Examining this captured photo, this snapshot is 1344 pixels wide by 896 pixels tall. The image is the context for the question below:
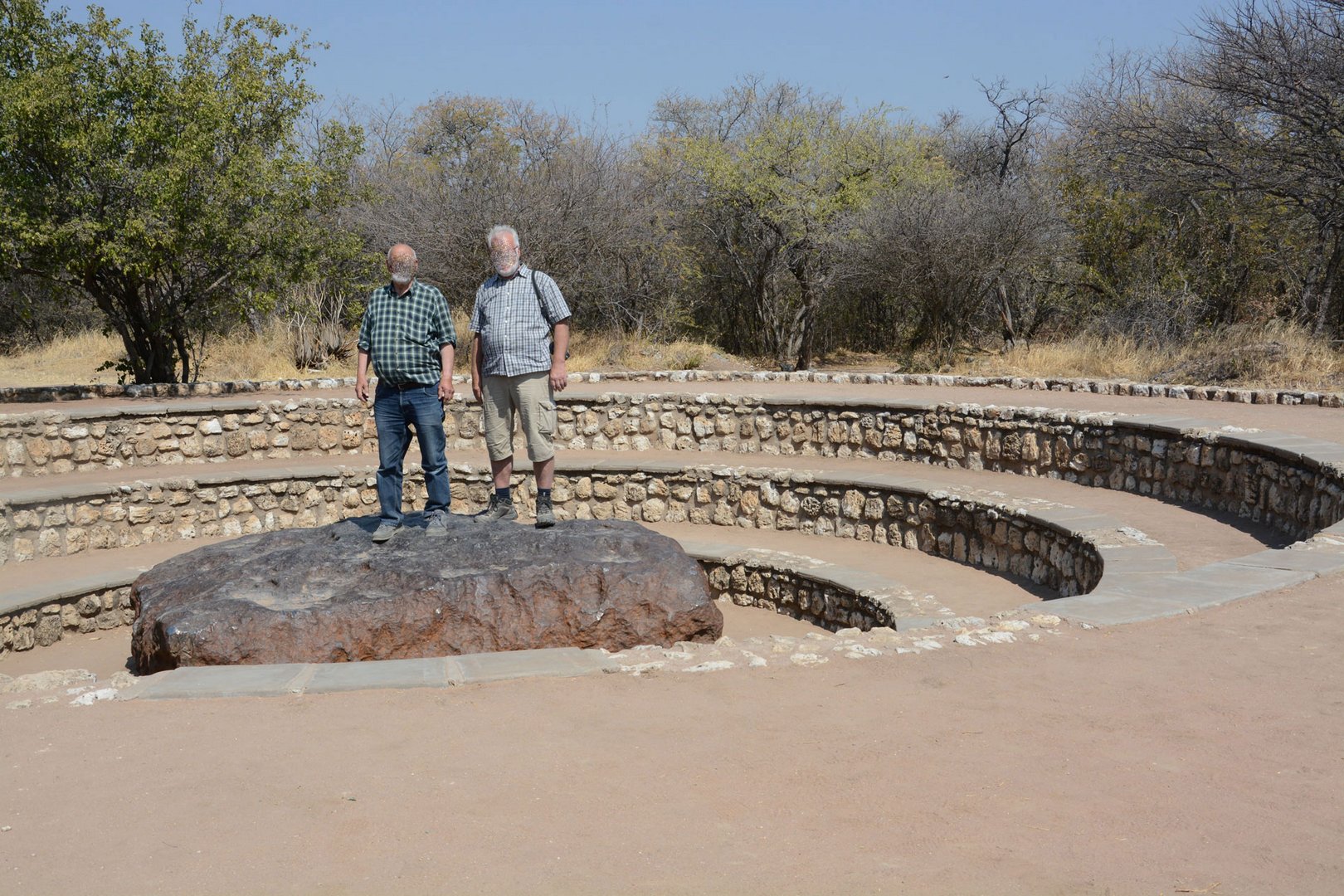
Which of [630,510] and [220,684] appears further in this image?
[630,510]

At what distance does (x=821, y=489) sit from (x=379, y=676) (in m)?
7.35

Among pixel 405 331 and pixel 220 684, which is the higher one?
pixel 405 331

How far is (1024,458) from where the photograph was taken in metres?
11.6

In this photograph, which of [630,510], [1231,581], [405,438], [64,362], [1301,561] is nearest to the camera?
[1231,581]

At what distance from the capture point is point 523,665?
4.75 m

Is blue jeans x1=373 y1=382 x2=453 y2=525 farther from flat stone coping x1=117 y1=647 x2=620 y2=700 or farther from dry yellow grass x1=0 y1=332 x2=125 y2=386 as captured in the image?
dry yellow grass x1=0 y1=332 x2=125 y2=386

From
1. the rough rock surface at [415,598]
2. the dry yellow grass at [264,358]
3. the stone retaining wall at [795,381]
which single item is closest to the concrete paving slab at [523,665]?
the rough rock surface at [415,598]

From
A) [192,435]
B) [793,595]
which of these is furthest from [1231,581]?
[192,435]

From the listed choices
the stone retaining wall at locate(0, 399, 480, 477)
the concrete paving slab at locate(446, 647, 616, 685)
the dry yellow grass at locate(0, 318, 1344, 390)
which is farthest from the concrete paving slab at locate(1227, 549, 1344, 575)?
the dry yellow grass at locate(0, 318, 1344, 390)

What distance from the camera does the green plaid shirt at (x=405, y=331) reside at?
268 inches

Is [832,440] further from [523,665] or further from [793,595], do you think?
[523,665]

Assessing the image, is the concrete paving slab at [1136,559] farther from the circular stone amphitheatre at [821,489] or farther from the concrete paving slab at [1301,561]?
the concrete paving slab at [1301,561]

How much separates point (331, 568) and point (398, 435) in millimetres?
942

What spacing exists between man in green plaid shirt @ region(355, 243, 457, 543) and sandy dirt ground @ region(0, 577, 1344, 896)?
2750 millimetres
